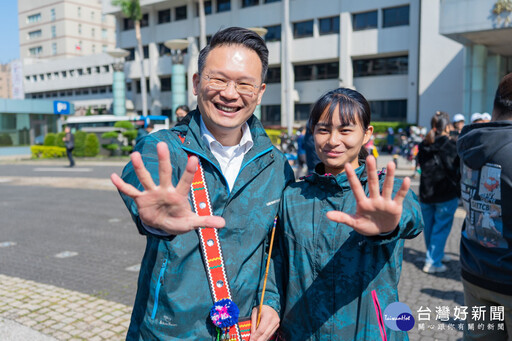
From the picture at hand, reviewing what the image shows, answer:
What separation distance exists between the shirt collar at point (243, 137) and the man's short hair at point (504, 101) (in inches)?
58.7

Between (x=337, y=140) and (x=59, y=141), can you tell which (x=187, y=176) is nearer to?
(x=337, y=140)

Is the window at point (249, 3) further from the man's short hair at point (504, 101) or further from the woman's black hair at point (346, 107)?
the woman's black hair at point (346, 107)

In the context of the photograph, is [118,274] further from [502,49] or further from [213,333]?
[502,49]

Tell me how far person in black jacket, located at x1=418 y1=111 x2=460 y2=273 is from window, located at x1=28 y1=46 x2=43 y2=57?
8712cm

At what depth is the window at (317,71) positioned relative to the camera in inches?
1324

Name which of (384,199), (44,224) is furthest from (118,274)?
(384,199)

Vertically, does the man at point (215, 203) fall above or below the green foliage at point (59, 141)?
above

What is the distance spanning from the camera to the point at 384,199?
152 cm

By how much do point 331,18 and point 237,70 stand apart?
3330 centimetres

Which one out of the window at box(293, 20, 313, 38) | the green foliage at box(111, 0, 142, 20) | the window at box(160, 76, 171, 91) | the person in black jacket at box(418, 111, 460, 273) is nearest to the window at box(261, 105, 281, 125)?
the window at box(293, 20, 313, 38)

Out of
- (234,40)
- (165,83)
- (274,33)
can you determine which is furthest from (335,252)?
(165,83)

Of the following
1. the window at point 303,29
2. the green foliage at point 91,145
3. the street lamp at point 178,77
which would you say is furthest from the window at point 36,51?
the green foliage at point 91,145

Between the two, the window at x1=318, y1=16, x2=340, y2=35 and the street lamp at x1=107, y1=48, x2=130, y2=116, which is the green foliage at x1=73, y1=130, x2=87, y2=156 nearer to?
the street lamp at x1=107, y1=48, x2=130, y2=116

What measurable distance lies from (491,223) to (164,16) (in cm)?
4435
